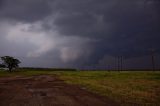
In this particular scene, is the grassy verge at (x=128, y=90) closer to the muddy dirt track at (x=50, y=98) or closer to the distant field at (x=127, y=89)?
the distant field at (x=127, y=89)

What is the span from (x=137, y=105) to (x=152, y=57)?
269 ft

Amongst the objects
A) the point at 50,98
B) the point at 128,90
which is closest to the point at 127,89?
the point at 128,90

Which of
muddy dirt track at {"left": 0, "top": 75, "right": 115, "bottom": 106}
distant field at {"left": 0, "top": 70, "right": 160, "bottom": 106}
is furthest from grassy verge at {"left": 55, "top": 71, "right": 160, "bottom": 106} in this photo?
muddy dirt track at {"left": 0, "top": 75, "right": 115, "bottom": 106}

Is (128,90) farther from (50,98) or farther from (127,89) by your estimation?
(50,98)

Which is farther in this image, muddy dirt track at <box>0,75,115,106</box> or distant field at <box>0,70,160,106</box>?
distant field at <box>0,70,160,106</box>

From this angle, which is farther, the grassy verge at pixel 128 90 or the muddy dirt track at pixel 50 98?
the grassy verge at pixel 128 90

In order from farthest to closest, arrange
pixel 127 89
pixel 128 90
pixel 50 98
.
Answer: pixel 127 89
pixel 128 90
pixel 50 98

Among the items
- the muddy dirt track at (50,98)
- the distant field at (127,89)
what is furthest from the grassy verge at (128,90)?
the muddy dirt track at (50,98)

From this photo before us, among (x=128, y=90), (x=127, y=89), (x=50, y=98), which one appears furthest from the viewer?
(x=127, y=89)

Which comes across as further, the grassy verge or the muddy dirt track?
the grassy verge

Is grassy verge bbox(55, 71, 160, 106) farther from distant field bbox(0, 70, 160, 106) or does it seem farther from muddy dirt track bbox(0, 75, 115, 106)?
muddy dirt track bbox(0, 75, 115, 106)

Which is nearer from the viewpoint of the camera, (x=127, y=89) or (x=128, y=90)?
(x=128, y=90)

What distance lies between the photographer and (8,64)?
142500mm

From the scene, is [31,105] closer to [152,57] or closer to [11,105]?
[11,105]
